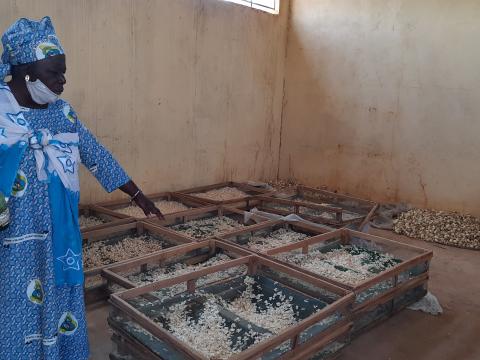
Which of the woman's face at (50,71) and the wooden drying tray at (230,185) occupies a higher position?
the woman's face at (50,71)

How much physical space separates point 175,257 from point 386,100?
3.39 metres

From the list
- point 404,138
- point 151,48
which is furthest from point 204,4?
point 404,138

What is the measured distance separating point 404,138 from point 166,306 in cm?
374

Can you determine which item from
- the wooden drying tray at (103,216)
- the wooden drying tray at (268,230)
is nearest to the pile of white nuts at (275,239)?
the wooden drying tray at (268,230)

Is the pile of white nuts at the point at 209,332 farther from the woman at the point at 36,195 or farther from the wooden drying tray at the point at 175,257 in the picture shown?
the woman at the point at 36,195

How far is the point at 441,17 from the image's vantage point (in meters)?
4.61

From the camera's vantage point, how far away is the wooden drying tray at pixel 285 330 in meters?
1.78

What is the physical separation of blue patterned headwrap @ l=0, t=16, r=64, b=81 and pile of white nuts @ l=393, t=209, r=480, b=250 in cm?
388

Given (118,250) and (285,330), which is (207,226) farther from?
(285,330)

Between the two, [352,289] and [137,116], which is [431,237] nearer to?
[352,289]

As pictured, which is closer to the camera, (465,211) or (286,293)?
(286,293)

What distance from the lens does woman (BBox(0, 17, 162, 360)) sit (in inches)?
63.0

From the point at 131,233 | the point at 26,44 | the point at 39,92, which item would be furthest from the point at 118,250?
the point at 26,44

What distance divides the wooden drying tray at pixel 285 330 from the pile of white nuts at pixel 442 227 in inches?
86.0
